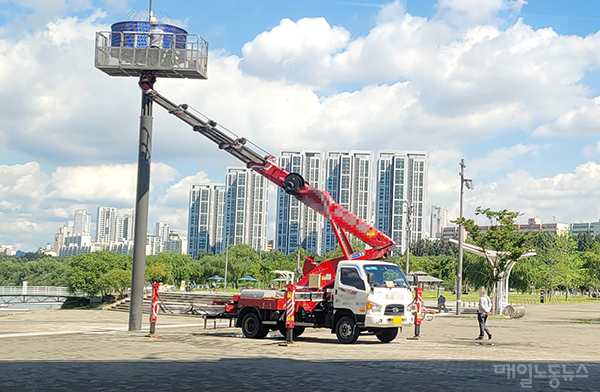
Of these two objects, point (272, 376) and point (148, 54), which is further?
point (148, 54)

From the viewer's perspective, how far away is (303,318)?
19.9 metres

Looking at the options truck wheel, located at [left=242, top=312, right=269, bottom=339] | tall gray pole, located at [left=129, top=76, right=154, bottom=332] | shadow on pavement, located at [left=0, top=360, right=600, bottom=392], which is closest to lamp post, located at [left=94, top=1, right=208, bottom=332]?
tall gray pole, located at [left=129, top=76, right=154, bottom=332]

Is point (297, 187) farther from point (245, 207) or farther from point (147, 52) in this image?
point (245, 207)

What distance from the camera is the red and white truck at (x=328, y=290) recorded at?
61.2 ft

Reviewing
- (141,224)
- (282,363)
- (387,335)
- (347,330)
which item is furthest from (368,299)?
(141,224)

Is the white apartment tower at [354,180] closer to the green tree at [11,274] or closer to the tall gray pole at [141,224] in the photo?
the green tree at [11,274]

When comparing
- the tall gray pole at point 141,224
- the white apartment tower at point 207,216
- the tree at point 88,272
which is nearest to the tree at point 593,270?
the tree at point 88,272

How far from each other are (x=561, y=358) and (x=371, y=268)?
5642 mm

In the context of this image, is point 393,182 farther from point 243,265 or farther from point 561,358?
point 561,358

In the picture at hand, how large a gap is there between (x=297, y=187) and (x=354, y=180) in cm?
12315

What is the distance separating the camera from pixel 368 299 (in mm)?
18406

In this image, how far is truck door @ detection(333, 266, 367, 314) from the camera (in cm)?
1858

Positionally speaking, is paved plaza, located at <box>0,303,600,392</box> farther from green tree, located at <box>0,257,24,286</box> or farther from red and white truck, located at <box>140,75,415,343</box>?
green tree, located at <box>0,257,24,286</box>

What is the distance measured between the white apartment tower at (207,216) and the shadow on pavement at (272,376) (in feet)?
537
